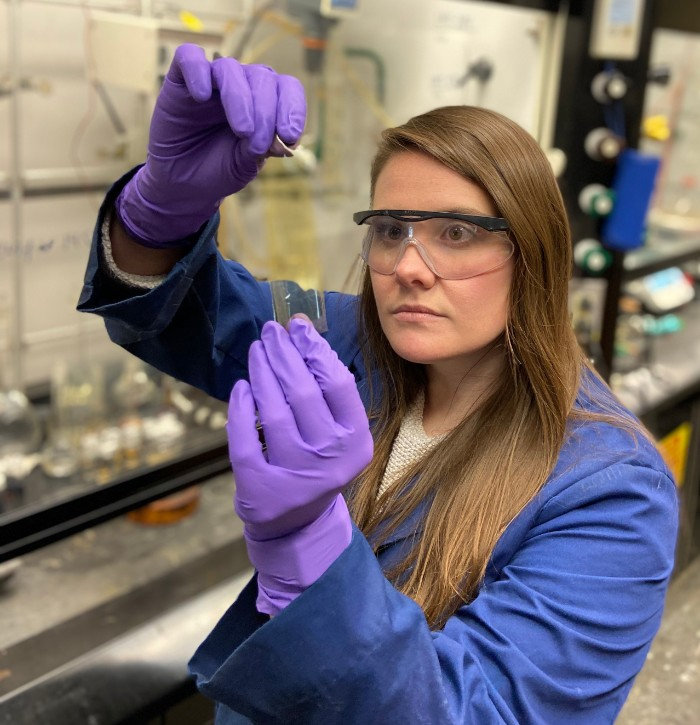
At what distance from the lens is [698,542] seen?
306 cm

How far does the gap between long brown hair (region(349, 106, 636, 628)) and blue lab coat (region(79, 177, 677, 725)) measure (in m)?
0.03

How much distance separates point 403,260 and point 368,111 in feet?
5.06

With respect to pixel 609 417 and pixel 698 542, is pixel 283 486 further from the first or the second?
pixel 698 542

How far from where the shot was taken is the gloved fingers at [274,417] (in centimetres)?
82

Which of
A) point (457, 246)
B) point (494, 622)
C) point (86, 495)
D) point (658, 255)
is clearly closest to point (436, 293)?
point (457, 246)

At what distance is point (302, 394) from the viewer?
837 mm

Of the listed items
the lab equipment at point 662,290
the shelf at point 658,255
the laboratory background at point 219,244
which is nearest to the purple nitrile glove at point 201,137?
the laboratory background at point 219,244

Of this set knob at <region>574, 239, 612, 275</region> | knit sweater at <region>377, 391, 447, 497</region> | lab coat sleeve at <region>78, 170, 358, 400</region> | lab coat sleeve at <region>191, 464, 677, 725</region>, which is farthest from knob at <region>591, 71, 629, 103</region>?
lab coat sleeve at <region>191, 464, 677, 725</region>

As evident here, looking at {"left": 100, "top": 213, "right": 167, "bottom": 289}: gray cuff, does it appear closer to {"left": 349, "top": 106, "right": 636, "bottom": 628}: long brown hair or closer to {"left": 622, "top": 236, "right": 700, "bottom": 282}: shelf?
{"left": 349, "top": 106, "right": 636, "bottom": 628}: long brown hair

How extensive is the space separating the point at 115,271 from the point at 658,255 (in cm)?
270

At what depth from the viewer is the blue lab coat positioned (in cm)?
78

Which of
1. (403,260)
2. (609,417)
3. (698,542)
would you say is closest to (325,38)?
(403,260)

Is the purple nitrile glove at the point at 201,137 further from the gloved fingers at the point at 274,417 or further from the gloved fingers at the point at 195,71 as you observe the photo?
the gloved fingers at the point at 274,417

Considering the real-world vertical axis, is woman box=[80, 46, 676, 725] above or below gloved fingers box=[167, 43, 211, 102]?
below
